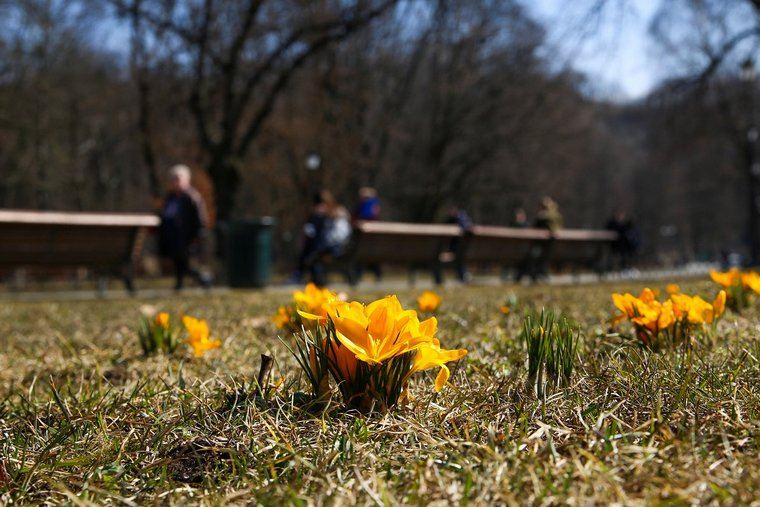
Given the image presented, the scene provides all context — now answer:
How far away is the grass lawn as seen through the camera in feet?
3.77

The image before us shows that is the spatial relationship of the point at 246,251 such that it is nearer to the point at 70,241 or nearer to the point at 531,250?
the point at 70,241

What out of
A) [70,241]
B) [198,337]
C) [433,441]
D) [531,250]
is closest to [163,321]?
[198,337]

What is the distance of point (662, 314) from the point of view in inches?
82.1

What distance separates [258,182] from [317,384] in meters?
28.7

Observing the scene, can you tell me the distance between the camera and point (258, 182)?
97.4ft

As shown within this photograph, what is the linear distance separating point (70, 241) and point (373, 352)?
29.1 feet

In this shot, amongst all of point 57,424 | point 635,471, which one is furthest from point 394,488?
point 57,424

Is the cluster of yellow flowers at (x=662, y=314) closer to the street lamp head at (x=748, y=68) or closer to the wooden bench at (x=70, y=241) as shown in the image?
the wooden bench at (x=70, y=241)

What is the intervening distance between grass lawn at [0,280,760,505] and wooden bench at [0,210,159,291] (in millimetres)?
7334

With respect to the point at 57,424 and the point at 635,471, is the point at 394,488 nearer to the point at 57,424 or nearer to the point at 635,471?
the point at 635,471

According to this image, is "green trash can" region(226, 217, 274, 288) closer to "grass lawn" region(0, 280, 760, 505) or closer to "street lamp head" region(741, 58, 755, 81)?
"grass lawn" region(0, 280, 760, 505)

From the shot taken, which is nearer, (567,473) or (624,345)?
(567,473)

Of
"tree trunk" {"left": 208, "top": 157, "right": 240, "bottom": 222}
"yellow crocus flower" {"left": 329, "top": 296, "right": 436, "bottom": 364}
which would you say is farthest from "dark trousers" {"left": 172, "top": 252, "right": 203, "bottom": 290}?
"yellow crocus flower" {"left": 329, "top": 296, "right": 436, "bottom": 364}

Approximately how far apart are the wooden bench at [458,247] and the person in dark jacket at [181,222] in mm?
2753
